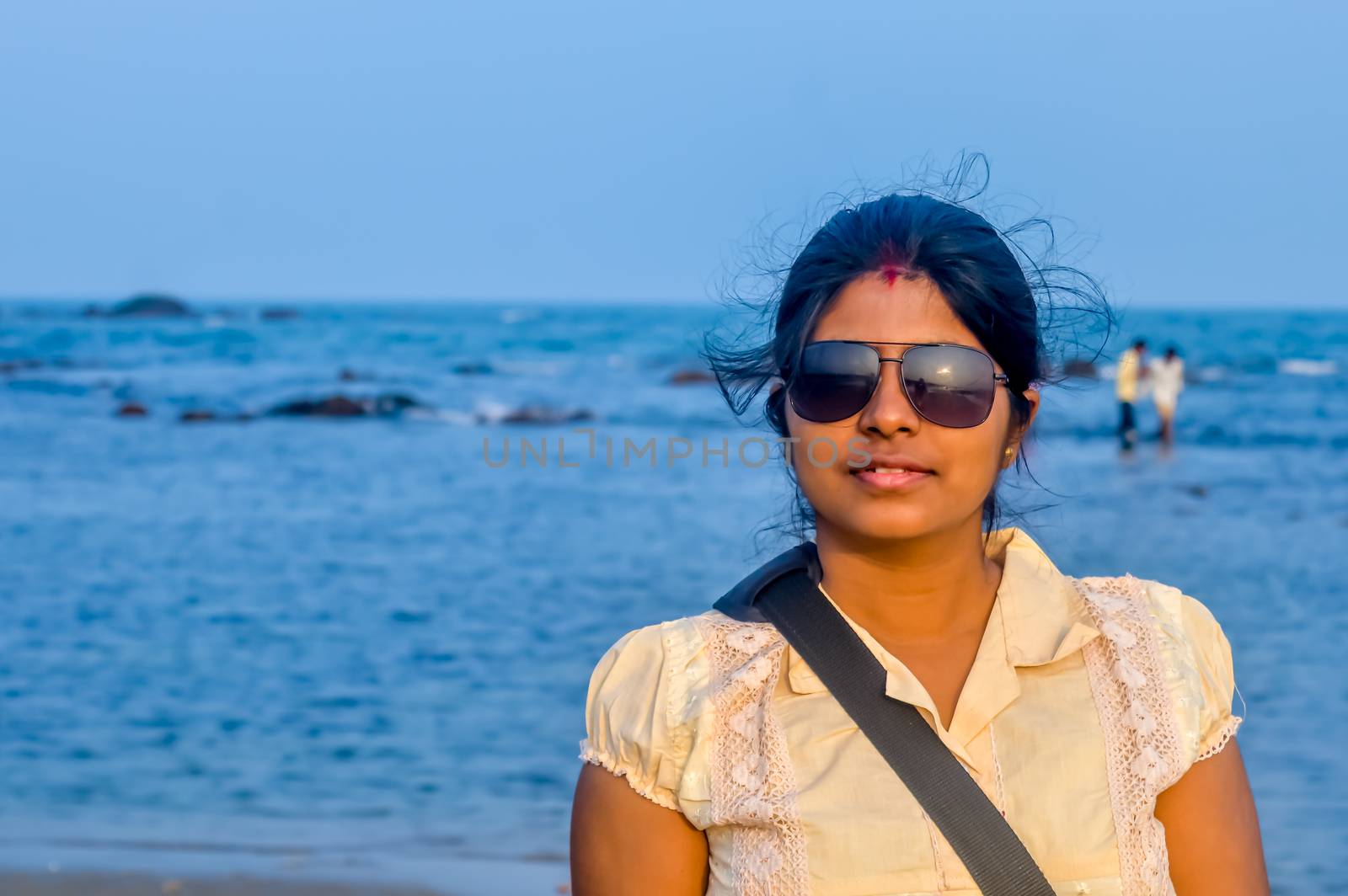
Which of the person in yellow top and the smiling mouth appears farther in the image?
the person in yellow top

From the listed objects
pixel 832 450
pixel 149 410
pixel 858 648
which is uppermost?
pixel 832 450

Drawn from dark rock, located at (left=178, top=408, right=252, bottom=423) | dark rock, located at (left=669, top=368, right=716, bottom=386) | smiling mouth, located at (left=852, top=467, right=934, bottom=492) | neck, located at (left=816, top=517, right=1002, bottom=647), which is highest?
smiling mouth, located at (left=852, top=467, right=934, bottom=492)

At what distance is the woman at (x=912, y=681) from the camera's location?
6.20 feet

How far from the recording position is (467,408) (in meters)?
27.2

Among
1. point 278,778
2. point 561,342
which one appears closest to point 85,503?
point 278,778

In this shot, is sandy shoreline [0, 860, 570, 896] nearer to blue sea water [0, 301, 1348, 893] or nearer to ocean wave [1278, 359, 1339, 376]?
blue sea water [0, 301, 1348, 893]

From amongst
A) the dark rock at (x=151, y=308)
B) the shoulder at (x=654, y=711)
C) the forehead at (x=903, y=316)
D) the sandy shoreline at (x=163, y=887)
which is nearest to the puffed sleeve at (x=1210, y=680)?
the forehead at (x=903, y=316)

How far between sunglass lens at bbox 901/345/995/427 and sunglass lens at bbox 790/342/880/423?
53 mm

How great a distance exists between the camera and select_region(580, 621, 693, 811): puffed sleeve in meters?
1.95

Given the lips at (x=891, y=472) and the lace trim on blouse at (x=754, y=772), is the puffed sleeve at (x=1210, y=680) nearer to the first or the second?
the lips at (x=891, y=472)

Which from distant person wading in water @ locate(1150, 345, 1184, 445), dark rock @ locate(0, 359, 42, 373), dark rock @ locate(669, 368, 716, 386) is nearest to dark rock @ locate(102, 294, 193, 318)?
dark rock @ locate(0, 359, 42, 373)

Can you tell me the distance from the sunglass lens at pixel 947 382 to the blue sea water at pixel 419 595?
0.54m

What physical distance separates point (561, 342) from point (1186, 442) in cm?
3102

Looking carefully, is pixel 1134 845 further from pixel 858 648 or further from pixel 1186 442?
pixel 1186 442
